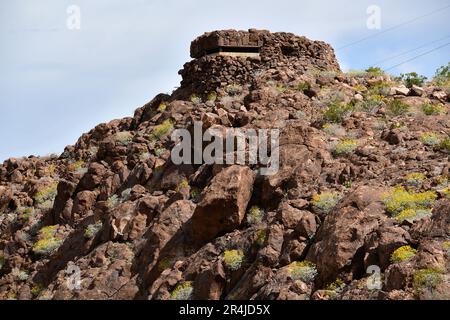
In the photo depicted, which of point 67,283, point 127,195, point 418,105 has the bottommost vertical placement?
point 67,283

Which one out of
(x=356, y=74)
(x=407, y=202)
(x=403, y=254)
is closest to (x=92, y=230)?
(x=407, y=202)

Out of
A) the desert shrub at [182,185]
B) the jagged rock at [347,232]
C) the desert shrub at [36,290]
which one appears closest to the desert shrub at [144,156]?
the desert shrub at [182,185]

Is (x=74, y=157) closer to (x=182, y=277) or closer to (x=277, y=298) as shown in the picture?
(x=182, y=277)

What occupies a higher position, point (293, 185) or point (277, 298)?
A: point (293, 185)

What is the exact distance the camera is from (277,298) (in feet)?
51.9

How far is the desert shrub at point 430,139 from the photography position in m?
20.3

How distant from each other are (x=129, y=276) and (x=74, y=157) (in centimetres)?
1210

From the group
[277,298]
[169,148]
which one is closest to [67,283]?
[169,148]

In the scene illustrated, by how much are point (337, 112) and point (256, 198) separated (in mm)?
4743

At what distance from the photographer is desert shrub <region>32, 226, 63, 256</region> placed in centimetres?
2500

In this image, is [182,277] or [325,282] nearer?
[325,282]

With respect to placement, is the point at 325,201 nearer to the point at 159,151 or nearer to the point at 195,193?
the point at 195,193

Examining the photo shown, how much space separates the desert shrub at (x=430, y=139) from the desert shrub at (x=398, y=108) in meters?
2.70

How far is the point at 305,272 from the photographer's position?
644 inches
